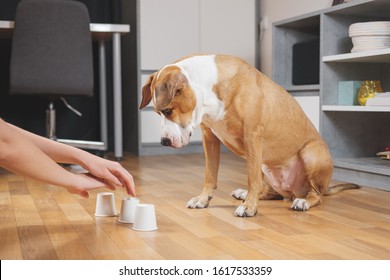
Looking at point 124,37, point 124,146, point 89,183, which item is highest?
point 124,37

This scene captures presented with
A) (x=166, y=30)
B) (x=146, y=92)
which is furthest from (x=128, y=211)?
(x=166, y=30)

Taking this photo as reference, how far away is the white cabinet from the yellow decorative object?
1809mm

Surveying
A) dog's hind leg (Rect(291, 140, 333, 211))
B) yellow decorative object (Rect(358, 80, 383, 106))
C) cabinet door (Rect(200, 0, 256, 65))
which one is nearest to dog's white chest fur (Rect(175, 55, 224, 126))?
dog's hind leg (Rect(291, 140, 333, 211))

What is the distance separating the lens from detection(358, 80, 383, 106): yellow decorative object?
303cm

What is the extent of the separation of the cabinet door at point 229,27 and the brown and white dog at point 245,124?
8.14 ft

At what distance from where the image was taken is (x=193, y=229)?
1.81 m

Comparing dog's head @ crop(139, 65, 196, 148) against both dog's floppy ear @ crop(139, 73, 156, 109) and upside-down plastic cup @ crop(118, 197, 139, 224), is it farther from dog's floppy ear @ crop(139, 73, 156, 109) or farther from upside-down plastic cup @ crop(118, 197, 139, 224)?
upside-down plastic cup @ crop(118, 197, 139, 224)

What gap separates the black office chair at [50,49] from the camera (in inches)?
137

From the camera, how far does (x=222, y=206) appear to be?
7.32 feet

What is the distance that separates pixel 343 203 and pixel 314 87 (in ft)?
3.69
